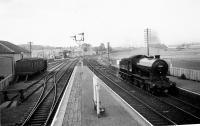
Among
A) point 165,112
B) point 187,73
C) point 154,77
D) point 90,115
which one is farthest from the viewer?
point 187,73

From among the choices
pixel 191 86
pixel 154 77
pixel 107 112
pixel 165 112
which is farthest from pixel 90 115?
pixel 191 86

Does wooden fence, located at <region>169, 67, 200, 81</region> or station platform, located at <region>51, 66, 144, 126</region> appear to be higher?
wooden fence, located at <region>169, 67, 200, 81</region>

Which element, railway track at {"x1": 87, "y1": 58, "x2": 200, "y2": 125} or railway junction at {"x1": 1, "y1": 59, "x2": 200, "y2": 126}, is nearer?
railway junction at {"x1": 1, "y1": 59, "x2": 200, "y2": 126}

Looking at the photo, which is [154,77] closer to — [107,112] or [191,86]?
[191,86]

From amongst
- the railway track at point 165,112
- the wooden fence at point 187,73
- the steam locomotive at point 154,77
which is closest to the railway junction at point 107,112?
the railway track at point 165,112

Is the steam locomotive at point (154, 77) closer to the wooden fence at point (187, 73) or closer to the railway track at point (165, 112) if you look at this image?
the railway track at point (165, 112)

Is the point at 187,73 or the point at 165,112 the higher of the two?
the point at 187,73

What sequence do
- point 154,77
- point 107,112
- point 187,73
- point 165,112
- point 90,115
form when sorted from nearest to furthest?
1. point 90,115
2. point 107,112
3. point 165,112
4. point 154,77
5. point 187,73

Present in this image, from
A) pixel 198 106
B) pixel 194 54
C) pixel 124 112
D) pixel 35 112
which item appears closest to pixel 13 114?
pixel 35 112

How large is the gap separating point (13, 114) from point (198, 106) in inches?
440

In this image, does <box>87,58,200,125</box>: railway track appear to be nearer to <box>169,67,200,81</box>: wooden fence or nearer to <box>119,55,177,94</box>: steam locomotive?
<box>119,55,177,94</box>: steam locomotive

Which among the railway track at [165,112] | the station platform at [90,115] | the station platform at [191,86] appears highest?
the station platform at [191,86]

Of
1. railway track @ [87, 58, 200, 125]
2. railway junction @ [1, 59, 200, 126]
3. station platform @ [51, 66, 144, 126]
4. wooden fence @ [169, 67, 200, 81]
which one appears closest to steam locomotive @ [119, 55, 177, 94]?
railway junction @ [1, 59, 200, 126]

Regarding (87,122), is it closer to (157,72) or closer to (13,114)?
(13,114)
